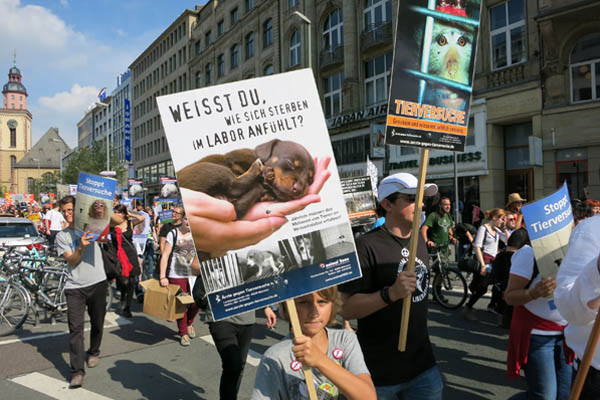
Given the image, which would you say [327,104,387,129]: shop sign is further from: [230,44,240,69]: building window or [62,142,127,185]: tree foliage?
[62,142,127,185]: tree foliage

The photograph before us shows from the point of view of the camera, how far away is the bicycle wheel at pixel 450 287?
750cm

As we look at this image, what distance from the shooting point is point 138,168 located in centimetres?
6512

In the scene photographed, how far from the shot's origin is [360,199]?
8.13m

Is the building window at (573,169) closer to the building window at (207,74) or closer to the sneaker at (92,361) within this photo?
the sneaker at (92,361)

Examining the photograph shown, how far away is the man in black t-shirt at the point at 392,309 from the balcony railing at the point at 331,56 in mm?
24682

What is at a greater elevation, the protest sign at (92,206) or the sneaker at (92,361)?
the protest sign at (92,206)

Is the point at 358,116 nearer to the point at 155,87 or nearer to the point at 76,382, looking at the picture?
the point at 76,382

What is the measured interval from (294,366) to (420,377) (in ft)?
3.13

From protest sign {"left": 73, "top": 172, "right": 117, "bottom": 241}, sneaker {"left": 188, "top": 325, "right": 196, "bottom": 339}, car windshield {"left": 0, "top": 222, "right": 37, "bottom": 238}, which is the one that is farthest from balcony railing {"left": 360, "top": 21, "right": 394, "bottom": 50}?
protest sign {"left": 73, "top": 172, "right": 117, "bottom": 241}

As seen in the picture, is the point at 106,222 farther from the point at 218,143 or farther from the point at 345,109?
the point at 345,109

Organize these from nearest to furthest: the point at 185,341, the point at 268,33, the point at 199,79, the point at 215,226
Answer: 1. the point at 215,226
2. the point at 185,341
3. the point at 268,33
4. the point at 199,79

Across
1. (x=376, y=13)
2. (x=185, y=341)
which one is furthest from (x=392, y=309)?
(x=376, y=13)

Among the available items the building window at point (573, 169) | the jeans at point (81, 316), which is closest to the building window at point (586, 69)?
the building window at point (573, 169)

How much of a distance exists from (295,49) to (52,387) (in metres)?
28.0
